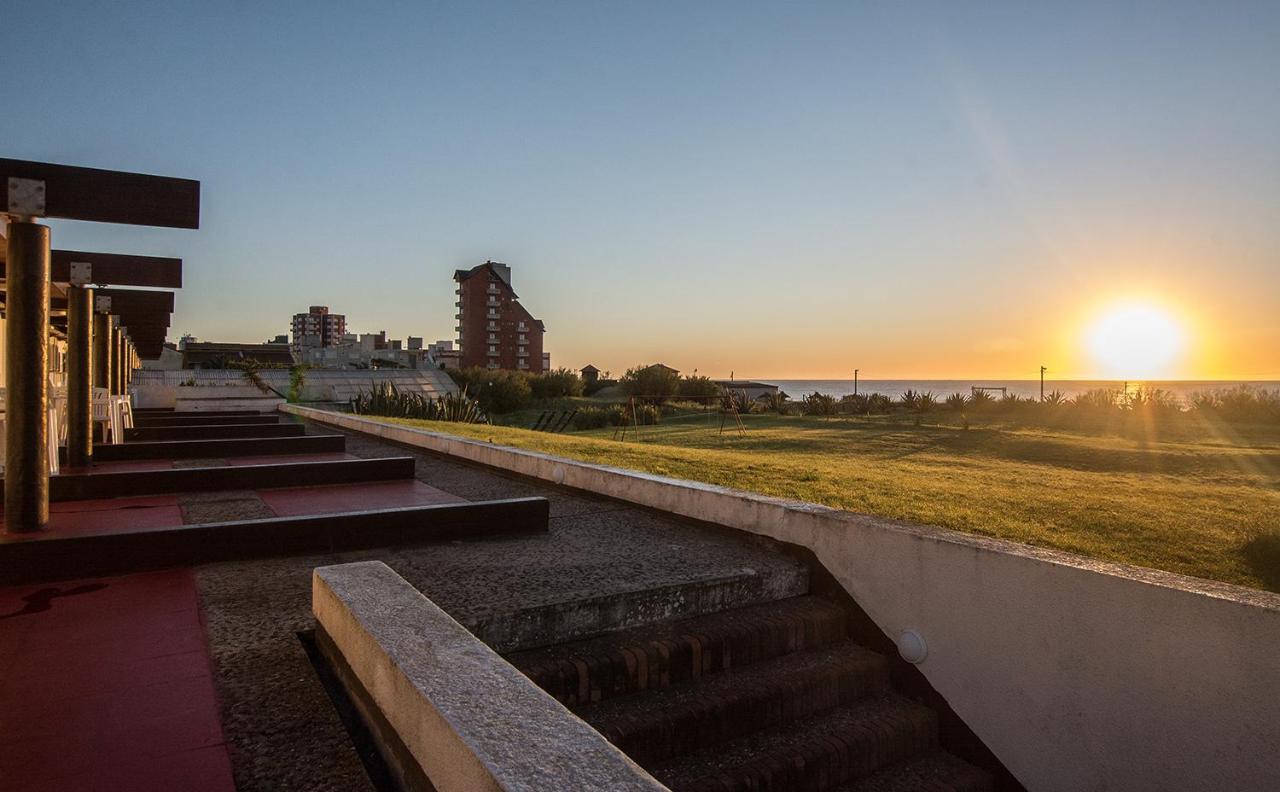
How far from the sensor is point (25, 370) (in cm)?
346

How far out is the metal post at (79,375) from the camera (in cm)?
556

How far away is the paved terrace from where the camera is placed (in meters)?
1.70

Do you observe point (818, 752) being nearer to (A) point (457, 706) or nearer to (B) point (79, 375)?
(A) point (457, 706)

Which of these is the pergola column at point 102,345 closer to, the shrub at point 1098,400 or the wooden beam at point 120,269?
→ the wooden beam at point 120,269

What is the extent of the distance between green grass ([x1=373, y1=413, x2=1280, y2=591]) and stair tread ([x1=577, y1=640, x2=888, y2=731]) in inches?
44.1

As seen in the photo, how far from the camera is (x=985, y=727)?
272 centimetres

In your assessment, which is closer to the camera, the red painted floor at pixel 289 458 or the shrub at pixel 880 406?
the red painted floor at pixel 289 458

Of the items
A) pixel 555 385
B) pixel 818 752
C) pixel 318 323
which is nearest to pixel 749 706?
pixel 818 752

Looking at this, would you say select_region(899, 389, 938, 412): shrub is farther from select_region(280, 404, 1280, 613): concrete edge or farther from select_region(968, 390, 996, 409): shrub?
select_region(280, 404, 1280, 613): concrete edge

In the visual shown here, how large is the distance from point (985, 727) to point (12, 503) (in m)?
4.93

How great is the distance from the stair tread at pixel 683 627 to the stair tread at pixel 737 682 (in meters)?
0.18

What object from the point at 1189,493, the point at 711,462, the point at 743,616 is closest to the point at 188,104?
the point at 711,462

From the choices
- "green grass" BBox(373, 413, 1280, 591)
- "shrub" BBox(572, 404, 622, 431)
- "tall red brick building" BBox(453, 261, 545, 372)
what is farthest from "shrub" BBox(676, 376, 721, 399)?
"tall red brick building" BBox(453, 261, 545, 372)

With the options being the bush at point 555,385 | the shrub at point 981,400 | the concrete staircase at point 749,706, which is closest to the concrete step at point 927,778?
the concrete staircase at point 749,706
